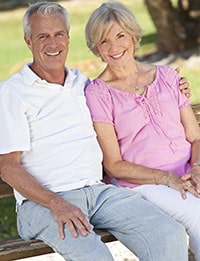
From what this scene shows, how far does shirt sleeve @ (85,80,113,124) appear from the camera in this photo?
148 inches

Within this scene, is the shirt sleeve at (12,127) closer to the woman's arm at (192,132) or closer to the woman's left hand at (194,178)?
the woman's left hand at (194,178)

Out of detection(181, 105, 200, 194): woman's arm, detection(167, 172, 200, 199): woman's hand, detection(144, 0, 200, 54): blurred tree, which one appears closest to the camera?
detection(167, 172, 200, 199): woman's hand

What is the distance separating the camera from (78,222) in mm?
3316

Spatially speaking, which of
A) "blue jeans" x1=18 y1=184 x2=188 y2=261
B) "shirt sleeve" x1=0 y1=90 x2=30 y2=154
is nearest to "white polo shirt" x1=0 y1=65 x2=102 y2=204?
"shirt sleeve" x1=0 y1=90 x2=30 y2=154

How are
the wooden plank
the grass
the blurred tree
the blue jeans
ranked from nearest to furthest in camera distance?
the blue jeans → the wooden plank → the grass → the blurred tree

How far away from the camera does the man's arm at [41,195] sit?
3318 mm

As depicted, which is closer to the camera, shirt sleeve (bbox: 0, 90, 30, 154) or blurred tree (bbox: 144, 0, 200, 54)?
shirt sleeve (bbox: 0, 90, 30, 154)

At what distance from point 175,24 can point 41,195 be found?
39.2 ft

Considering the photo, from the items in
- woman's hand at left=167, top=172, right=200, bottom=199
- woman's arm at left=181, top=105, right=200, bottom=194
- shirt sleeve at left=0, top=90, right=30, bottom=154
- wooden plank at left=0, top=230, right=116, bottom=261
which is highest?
shirt sleeve at left=0, top=90, right=30, bottom=154

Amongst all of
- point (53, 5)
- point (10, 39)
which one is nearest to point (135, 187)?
point (53, 5)

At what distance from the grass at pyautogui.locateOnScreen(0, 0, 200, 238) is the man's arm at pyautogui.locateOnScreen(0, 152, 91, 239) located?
130 cm

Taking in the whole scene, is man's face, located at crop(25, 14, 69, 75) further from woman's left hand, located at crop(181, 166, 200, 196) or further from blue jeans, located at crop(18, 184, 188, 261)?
woman's left hand, located at crop(181, 166, 200, 196)

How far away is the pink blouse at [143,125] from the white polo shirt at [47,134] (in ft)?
0.56

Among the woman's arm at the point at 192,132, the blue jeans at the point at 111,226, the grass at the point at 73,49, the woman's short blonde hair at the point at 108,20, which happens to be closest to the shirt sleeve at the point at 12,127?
the blue jeans at the point at 111,226
